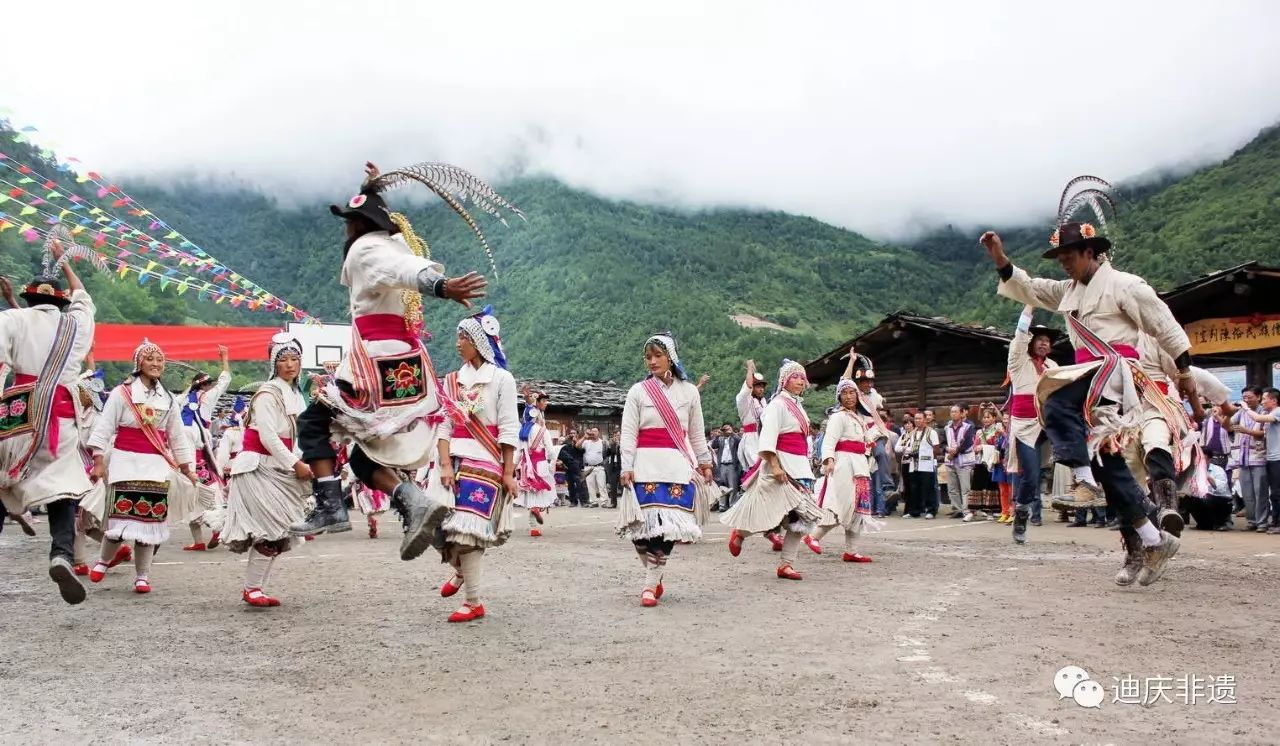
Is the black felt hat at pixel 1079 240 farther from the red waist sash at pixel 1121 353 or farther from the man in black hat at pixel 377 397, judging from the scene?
the man in black hat at pixel 377 397

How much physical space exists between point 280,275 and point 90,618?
5749 centimetres

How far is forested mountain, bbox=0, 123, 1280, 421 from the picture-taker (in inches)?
1897

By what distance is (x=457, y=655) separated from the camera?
517cm

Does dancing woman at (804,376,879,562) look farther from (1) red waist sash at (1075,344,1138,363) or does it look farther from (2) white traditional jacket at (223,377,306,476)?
(2) white traditional jacket at (223,377,306,476)

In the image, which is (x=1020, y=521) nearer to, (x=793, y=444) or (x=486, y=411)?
(x=793, y=444)

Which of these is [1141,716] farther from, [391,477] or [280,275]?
[280,275]


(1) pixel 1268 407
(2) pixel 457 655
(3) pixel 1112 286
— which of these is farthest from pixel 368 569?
(1) pixel 1268 407

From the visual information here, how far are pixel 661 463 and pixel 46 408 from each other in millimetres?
3964

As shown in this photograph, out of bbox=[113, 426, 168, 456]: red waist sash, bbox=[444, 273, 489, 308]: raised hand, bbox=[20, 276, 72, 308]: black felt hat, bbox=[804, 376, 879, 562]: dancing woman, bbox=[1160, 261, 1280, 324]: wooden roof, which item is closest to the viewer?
bbox=[444, 273, 489, 308]: raised hand

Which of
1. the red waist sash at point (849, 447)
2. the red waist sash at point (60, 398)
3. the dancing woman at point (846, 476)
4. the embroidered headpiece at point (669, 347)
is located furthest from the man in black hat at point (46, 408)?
the red waist sash at point (849, 447)

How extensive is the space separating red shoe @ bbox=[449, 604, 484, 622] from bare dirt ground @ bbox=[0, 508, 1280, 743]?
15 cm

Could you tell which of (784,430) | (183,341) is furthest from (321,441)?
(183,341)

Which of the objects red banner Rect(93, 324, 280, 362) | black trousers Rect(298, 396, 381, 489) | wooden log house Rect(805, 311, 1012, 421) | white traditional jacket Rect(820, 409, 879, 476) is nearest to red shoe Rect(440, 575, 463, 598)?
black trousers Rect(298, 396, 381, 489)

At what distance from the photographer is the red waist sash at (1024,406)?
10977mm
